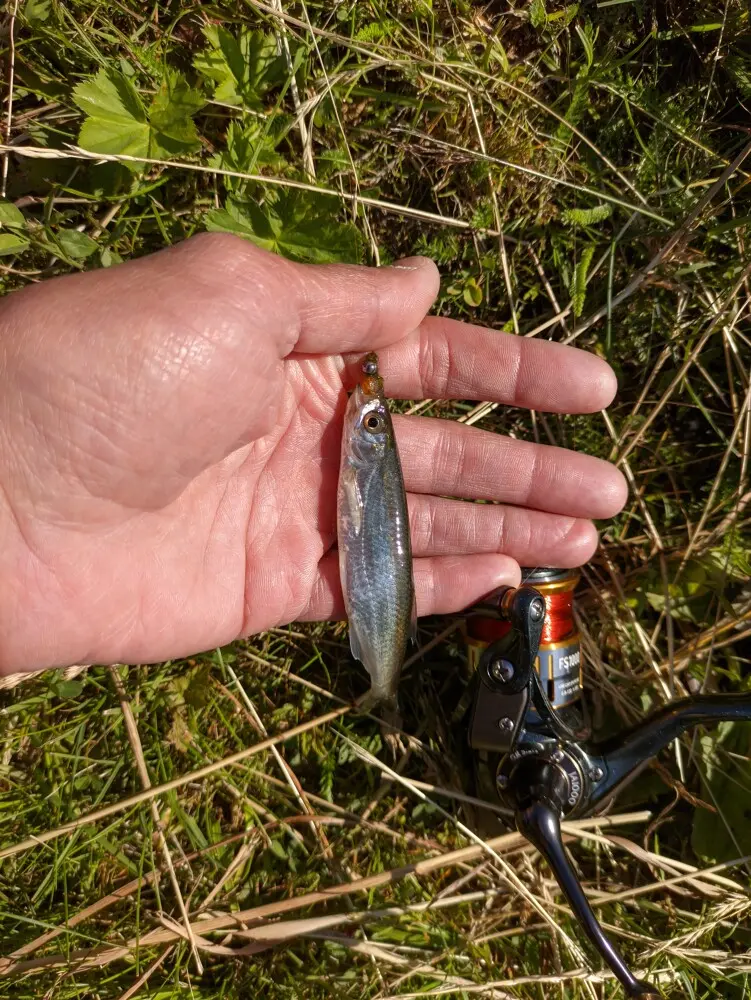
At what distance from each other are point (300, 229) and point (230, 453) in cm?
98

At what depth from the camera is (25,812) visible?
318 cm

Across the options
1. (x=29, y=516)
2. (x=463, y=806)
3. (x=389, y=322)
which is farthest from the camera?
(x=463, y=806)

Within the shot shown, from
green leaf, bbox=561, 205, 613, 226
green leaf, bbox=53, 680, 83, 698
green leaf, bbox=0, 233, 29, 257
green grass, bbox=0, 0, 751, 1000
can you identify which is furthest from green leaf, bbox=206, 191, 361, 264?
green leaf, bbox=53, 680, 83, 698

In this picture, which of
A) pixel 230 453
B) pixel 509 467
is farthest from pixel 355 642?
pixel 509 467

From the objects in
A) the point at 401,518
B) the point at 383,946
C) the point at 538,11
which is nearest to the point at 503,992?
the point at 383,946

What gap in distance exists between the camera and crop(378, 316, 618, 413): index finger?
3105mm

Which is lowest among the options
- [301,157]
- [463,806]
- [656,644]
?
[463,806]

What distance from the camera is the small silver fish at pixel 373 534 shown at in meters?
2.84

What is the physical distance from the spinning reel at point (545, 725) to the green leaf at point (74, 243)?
227 cm

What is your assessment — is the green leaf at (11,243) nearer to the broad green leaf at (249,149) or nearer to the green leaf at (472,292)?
the broad green leaf at (249,149)

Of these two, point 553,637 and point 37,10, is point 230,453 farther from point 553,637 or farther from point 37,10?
point 37,10

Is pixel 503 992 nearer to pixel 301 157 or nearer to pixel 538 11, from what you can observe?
pixel 301 157

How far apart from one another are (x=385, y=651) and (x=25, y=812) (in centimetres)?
180

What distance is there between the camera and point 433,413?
344 centimetres
